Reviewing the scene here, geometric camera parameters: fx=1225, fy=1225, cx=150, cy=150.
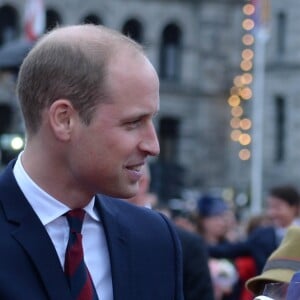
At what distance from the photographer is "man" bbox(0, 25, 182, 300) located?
3023 mm

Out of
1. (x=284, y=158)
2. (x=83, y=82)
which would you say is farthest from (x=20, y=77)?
(x=284, y=158)

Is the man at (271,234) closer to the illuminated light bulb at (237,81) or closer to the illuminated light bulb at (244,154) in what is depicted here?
the illuminated light bulb at (244,154)

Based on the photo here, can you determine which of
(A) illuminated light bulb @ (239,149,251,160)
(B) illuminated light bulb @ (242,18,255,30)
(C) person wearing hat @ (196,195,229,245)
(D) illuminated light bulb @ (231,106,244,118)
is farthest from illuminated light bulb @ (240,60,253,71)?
(C) person wearing hat @ (196,195,229,245)

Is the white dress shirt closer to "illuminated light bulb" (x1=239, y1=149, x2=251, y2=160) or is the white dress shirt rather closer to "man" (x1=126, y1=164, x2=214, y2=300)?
"man" (x1=126, y1=164, x2=214, y2=300)

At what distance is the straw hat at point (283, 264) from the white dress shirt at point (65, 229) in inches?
27.4

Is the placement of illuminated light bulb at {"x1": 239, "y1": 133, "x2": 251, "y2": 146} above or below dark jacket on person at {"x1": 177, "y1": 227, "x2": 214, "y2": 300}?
below

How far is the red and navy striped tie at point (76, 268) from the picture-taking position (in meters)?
3.04

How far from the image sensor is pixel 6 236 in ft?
9.96

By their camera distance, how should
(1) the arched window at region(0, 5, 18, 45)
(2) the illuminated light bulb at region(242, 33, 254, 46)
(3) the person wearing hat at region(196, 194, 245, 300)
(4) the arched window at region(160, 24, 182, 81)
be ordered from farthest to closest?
1. (2) the illuminated light bulb at region(242, 33, 254, 46)
2. (4) the arched window at region(160, 24, 182, 81)
3. (1) the arched window at region(0, 5, 18, 45)
4. (3) the person wearing hat at region(196, 194, 245, 300)

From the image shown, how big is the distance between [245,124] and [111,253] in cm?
3612

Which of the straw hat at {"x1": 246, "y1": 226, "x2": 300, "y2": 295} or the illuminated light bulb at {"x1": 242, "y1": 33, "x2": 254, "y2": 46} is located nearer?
the straw hat at {"x1": 246, "y1": 226, "x2": 300, "y2": 295}

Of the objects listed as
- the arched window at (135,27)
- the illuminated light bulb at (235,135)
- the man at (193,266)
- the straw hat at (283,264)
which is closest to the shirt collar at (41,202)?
the straw hat at (283,264)

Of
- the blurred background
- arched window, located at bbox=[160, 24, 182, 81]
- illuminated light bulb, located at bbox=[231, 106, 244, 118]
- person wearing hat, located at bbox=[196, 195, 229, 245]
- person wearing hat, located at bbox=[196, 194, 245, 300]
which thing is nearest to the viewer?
person wearing hat, located at bbox=[196, 194, 245, 300]

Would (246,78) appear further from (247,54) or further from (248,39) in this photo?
(248,39)
